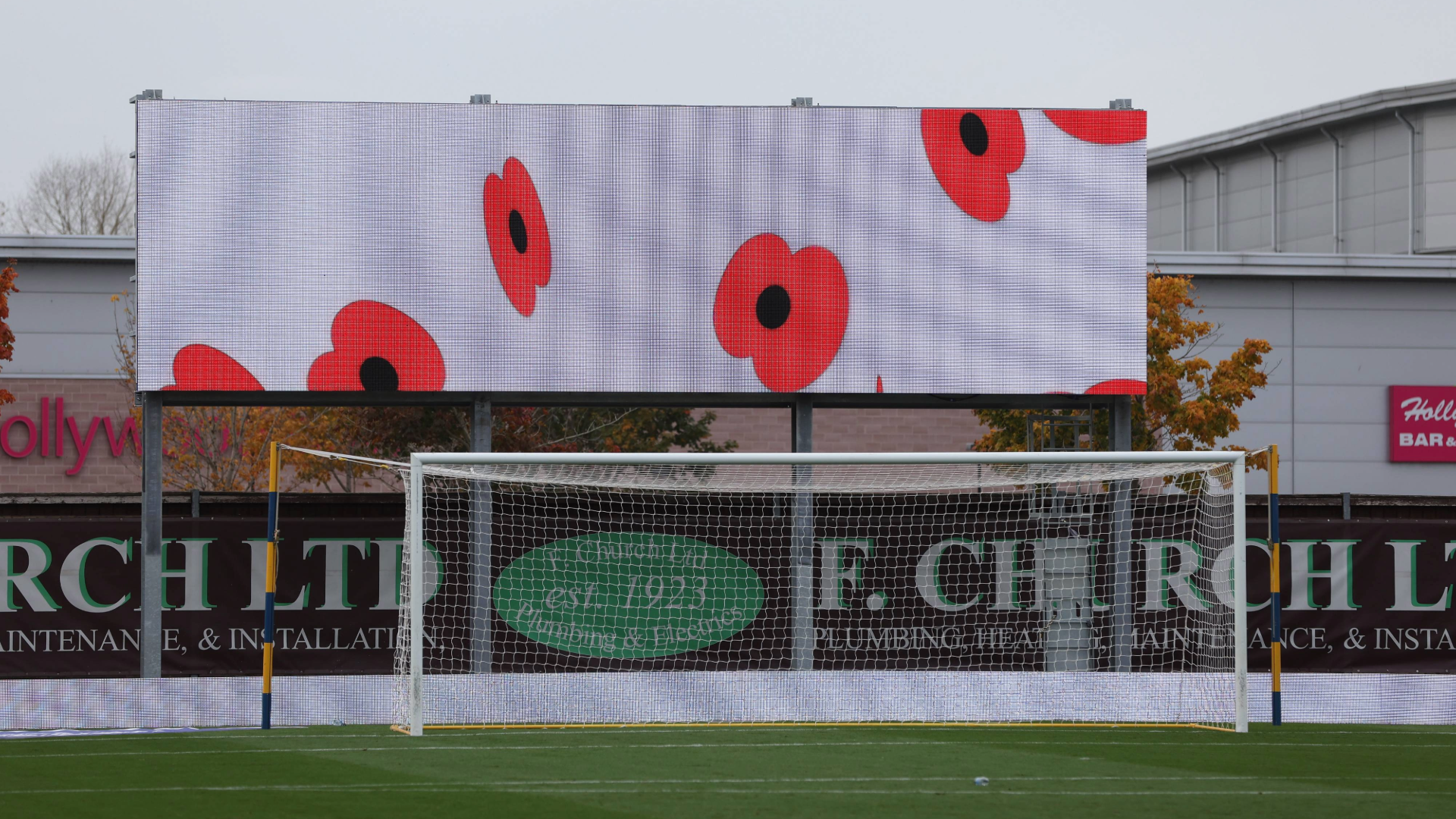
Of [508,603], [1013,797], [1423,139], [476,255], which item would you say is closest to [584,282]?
[476,255]

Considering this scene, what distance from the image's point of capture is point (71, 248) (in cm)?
3077

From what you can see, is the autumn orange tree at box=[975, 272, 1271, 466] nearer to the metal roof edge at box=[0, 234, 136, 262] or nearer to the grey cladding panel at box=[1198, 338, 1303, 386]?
the grey cladding panel at box=[1198, 338, 1303, 386]

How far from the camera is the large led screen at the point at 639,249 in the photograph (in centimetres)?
1255

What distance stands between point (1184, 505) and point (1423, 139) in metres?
34.7

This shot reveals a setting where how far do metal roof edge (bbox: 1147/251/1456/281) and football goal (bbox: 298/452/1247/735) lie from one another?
58.8 ft

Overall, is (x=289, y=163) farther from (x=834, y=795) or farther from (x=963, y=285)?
(x=834, y=795)

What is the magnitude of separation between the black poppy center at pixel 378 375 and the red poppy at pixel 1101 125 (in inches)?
252

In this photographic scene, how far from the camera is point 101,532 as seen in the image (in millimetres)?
14148

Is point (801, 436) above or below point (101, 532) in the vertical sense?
above

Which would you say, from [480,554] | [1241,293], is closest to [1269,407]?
[1241,293]

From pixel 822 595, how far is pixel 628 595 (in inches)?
78.4

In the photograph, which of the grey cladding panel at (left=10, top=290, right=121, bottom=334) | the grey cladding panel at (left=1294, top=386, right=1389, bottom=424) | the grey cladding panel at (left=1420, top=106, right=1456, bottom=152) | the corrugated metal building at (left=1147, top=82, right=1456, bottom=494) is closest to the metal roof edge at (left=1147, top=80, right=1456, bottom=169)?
the grey cladding panel at (left=1420, top=106, right=1456, bottom=152)

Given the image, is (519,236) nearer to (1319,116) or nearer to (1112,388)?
(1112,388)

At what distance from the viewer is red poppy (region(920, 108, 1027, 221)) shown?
13164 mm
